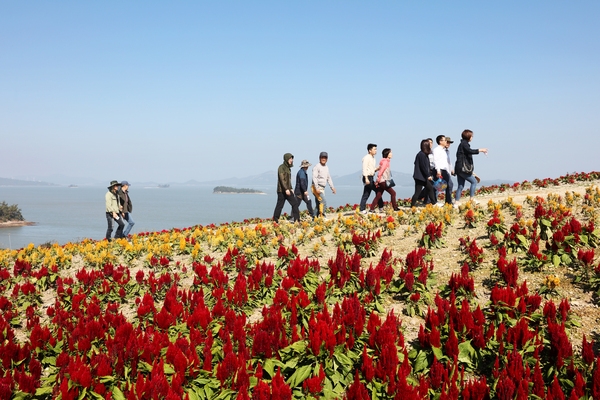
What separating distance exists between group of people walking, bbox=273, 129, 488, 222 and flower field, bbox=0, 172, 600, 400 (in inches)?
149

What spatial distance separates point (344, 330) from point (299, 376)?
67 cm

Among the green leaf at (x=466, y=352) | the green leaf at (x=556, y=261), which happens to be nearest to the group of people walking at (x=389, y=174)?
the green leaf at (x=556, y=261)

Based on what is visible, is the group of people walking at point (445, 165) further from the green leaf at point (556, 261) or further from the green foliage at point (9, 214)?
the green foliage at point (9, 214)

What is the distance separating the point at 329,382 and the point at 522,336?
1.91 meters

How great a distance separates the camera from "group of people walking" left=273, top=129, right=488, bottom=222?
12280 mm

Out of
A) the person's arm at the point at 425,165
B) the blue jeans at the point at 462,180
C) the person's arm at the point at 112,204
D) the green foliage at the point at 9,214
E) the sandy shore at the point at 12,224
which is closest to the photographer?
the blue jeans at the point at 462,180

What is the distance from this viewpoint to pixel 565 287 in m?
5.91

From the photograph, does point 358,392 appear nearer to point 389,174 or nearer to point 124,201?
point 389,174

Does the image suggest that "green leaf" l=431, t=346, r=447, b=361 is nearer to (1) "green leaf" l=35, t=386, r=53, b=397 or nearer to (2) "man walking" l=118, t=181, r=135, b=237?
(1) "green leaf" l=35, t=386, r=53, b=397

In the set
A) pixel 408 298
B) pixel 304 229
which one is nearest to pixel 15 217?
pixel 304 229

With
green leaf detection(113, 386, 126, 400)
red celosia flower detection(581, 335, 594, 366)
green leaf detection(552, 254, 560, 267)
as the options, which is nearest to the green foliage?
green leaf detection(113, 386, 126, 400)

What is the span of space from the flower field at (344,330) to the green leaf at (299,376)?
23mm

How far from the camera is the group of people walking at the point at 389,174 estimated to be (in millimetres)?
12280

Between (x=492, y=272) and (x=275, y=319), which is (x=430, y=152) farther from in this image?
(x=275, y=319)
